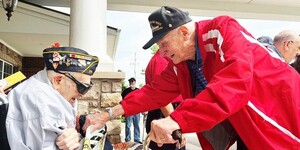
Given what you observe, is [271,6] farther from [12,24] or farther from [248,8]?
[12,24]

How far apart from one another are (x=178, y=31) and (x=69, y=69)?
2.11ft

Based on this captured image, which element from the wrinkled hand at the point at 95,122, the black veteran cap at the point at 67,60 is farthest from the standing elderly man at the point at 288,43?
the black veteran cap at the point at 67,60

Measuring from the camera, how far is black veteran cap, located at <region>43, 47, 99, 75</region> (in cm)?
181

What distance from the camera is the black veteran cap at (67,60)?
5.95ft

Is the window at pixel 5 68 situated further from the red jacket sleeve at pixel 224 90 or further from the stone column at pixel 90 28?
the red jacket sleeve at pixel 224 90

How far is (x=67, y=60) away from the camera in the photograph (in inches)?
71.9

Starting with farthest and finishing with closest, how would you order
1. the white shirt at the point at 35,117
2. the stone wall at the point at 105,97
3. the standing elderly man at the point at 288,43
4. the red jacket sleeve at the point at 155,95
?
1. the stone wall at the point at 105,97
2. the standing elderly man at the point at 288,43
3. the red jacket sleeve at the point at 155,95
4. the white shirt at the point at 35,117

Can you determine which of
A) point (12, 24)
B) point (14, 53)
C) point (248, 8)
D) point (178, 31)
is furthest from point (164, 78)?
point (14, 53)

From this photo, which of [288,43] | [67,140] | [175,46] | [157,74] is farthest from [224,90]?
[288,43]

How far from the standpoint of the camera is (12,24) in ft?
26.9

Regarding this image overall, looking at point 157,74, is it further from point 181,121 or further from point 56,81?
point 181,121

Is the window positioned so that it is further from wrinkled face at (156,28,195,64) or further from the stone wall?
wrinkled face at (156,28,195,64)

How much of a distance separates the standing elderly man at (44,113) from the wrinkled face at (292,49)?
2063mm

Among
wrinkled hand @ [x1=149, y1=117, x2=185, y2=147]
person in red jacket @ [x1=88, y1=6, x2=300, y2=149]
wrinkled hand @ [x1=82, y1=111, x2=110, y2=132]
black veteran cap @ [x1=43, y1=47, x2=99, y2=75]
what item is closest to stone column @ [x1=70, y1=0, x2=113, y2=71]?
wrinkled hand @ [x1=82, y1=111, x2=110, y2=132]
